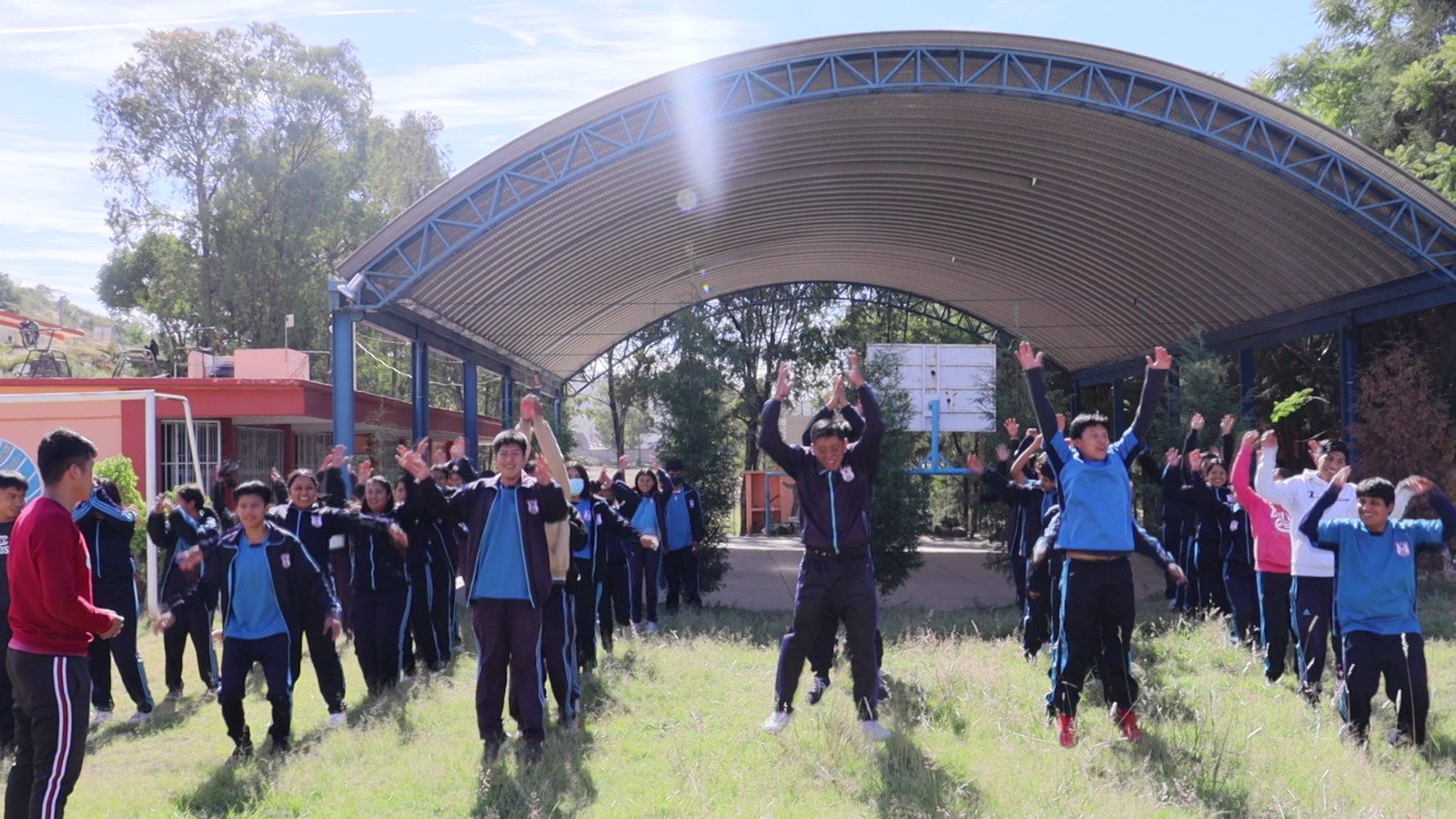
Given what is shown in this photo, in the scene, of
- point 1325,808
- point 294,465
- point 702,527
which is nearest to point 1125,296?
point 702,527

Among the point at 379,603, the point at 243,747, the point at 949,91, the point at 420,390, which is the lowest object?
the point at 243,747

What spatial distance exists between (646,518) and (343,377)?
15.8 ft

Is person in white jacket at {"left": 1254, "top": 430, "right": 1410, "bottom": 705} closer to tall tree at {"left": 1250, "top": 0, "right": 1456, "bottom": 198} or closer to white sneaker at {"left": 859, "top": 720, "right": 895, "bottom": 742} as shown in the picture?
white sneaker at {"left": 859, "top": 720, "right": 895, "bottom": 742}

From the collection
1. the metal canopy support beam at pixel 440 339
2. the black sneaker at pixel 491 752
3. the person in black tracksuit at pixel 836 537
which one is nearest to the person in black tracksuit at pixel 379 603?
the black sneaker at pixel 491 752

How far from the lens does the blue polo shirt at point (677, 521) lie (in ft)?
43.9

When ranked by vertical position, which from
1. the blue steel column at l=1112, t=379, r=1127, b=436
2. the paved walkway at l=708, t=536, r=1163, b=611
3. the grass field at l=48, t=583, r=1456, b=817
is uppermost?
the blue steel column at l=1112, t=379, r=1127, b=436

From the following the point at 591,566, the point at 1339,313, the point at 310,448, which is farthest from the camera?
the point at 310,448

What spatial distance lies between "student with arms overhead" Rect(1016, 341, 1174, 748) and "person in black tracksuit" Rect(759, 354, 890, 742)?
3.14 ft

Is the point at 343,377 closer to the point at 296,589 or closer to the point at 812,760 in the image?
the point at 296,589

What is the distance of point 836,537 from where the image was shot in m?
6.45

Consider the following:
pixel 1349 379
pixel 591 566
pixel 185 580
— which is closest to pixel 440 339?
pixel 591 566

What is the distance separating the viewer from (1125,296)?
916 inches

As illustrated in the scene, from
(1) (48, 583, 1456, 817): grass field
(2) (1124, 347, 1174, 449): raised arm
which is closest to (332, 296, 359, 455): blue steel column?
(1) (48, 583, 1456, 817): grass field

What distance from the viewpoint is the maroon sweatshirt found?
4.80 meters
